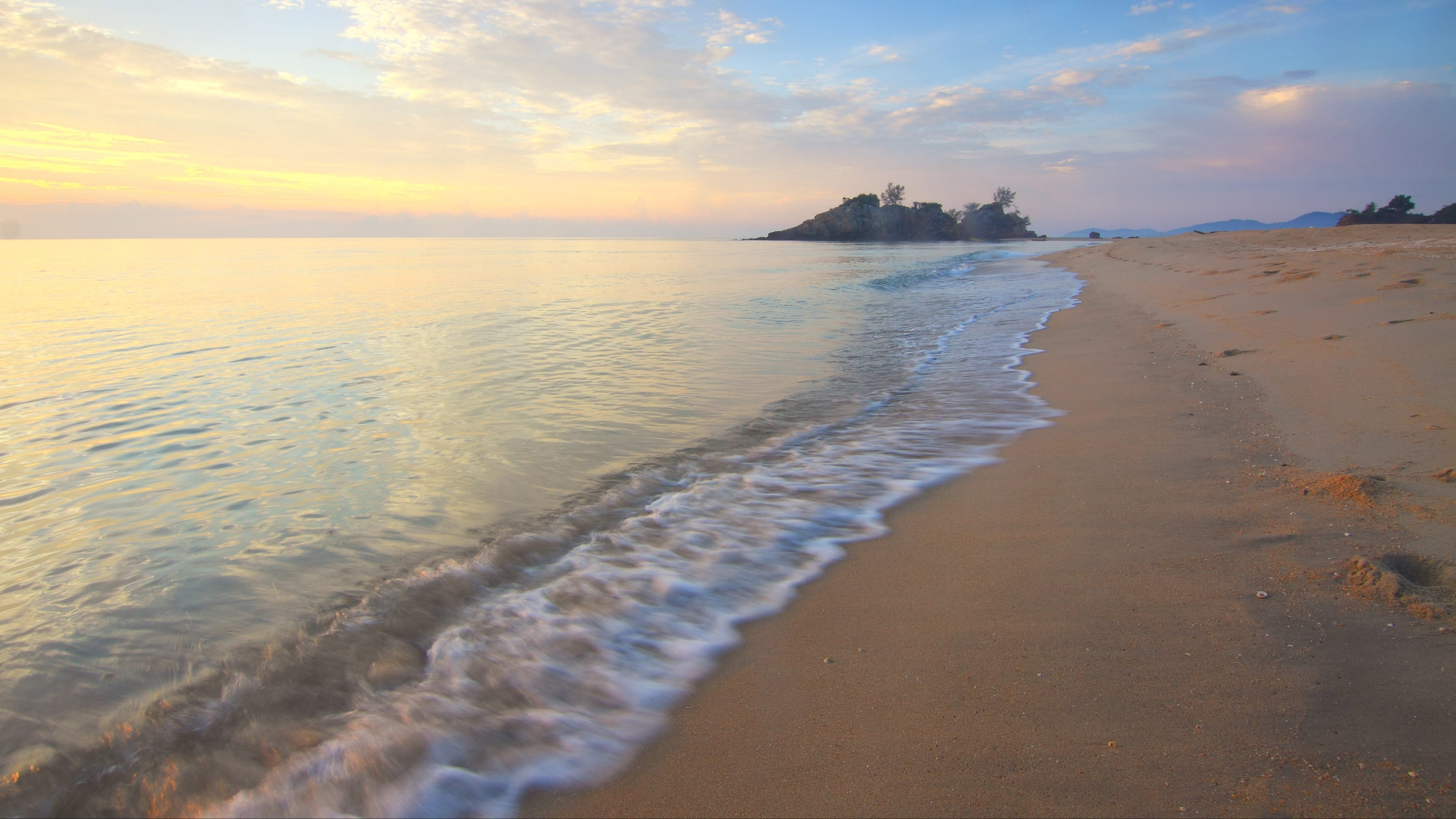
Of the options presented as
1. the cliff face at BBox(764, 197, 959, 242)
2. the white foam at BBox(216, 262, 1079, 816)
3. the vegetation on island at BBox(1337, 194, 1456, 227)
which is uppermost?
the cliff face at BBox(764, 197, 959, 242)

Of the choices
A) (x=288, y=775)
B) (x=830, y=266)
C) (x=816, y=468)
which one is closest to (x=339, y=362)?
(x=816, y=468)

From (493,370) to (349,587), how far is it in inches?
229

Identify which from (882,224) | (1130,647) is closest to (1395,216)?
(1130,647)

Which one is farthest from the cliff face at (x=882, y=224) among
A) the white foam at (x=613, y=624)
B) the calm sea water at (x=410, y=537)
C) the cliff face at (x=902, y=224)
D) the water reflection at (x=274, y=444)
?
the white foam at (x=613, y=624)

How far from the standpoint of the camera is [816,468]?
476cm

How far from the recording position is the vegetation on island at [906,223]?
116 m

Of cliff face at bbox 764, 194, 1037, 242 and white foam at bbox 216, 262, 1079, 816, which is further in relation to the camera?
cliff face at bbox 764, 194, 1037, 242

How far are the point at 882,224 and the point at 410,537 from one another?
121875 millimetres

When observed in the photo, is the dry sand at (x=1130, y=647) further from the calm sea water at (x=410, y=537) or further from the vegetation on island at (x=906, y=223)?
the vegetation on island at (x=906, y=223)

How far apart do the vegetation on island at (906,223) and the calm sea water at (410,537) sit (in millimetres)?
110379

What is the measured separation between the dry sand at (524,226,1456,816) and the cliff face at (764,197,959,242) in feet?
377

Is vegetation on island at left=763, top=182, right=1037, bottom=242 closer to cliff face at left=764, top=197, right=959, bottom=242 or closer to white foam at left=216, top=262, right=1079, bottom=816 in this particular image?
cliff face at left=764, top=197, right=959, bottom=242

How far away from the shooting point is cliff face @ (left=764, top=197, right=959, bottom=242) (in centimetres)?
11588

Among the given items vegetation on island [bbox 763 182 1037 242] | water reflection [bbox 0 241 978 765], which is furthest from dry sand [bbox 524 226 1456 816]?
vegetation on island [bbox 763 182 1037 242]
